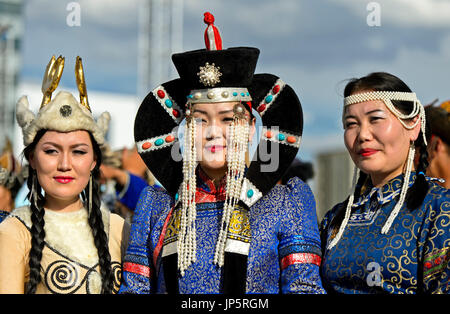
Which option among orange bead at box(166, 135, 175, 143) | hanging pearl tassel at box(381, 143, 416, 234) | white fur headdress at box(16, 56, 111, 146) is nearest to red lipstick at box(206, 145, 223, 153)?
orange bead at box(166, 135, 175, 143)

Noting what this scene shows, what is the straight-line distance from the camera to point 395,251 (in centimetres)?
238

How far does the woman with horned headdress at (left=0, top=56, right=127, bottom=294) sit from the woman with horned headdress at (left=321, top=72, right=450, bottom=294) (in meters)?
Answer: 1.08

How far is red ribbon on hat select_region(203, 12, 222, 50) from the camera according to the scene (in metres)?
2.57

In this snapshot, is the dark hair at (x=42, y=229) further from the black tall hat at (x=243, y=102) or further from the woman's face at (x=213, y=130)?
the woman's face at (x=213, y=130)

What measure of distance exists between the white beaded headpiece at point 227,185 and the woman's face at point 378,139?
511 mm

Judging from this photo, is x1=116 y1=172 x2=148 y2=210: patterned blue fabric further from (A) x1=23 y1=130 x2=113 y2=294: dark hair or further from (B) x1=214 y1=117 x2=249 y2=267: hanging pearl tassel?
(B) x1=214 y1=117 x2=249 y2=267: hanging pearl tassel

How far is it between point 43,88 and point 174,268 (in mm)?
1135

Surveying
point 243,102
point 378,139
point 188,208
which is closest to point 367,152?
point 378,139

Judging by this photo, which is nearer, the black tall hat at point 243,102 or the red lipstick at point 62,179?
the black tall hat at point 243,102

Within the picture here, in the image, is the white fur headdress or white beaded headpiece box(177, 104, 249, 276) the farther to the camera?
the white fur headdress

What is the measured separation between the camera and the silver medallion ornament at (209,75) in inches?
98.3

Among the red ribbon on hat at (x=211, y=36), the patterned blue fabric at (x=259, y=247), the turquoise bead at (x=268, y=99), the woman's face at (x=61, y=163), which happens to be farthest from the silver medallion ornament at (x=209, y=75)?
the woman's face at (x=61, y=163)
